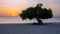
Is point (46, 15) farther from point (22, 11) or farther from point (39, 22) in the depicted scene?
point (22, 11)

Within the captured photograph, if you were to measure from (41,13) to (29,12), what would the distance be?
1153 mm

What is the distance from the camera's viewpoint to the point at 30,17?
2152 cm

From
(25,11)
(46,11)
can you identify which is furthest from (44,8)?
(25,11)

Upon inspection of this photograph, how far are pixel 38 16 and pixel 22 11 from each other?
5.61 feet

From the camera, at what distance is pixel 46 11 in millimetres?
21734

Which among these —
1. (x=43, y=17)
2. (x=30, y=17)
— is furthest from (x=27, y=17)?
(x=43, y=17)

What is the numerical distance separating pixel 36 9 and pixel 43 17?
122 centimetres

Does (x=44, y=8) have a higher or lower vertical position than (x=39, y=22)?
higher

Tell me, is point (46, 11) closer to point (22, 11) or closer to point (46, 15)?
point (46, 15)

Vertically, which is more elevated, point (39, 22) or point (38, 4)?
point (38, 4)

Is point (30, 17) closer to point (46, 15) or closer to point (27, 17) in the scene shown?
point (27, 17)

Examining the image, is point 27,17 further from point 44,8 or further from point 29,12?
point 44,8

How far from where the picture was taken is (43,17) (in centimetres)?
2191

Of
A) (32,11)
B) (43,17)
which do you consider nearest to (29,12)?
(32,11)
